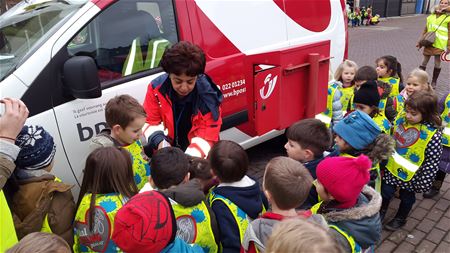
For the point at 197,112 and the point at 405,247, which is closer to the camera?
the point at 197,112

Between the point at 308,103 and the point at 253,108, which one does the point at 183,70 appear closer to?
the point at 253,108

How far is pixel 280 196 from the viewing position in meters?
1.77

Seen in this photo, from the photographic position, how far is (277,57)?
3389 millimetres

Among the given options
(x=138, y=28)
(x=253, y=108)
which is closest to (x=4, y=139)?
(x=138, y=28)

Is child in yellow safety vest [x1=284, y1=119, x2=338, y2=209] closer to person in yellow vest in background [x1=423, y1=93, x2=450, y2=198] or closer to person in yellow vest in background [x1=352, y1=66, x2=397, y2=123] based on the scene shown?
person in yellow vest in background [x1=352, y1=66, x2=397, y2=123]

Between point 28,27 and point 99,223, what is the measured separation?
1650 mm

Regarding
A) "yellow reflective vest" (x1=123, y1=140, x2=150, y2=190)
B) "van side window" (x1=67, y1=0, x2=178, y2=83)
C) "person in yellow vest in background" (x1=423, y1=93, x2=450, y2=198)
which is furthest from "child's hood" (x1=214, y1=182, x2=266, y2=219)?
"person in yellow vest in background" (x1=423, y1=93, x2=450, y2=198)

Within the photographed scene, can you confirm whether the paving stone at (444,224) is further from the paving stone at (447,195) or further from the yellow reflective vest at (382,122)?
the yellow reflective vest at (382,122)

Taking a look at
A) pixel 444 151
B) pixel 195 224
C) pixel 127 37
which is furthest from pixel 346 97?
pixel 195 224

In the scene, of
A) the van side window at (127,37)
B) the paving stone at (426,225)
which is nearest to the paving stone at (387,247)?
the paving stone at (426,225)

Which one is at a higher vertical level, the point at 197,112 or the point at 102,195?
the point at 197,112

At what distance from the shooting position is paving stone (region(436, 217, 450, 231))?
130 inches

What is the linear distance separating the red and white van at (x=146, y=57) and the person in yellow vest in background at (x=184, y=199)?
769 mm

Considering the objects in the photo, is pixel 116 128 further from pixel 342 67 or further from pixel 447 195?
pixel 447 195
